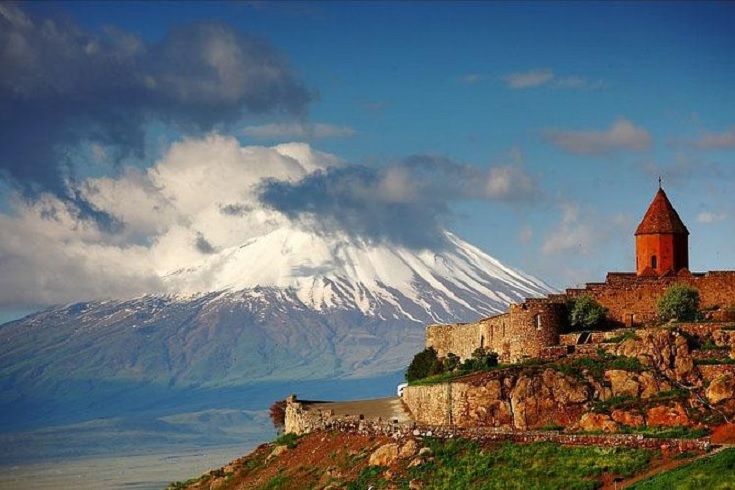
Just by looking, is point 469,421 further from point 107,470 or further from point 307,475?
point 107,470

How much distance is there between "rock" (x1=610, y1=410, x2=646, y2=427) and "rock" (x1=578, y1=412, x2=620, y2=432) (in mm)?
202

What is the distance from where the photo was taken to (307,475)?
54.2 metres

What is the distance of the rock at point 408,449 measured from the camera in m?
51.1

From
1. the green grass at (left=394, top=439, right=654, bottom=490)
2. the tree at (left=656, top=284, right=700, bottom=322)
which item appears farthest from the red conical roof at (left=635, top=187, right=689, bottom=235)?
the green grass at (left=394, top=439, right=654, bottom=490)

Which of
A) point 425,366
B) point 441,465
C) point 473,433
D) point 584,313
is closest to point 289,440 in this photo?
point 425,366

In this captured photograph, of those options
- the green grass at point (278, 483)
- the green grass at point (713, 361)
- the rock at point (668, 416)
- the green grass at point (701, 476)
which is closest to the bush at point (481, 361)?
the green grass at point (278, 483)

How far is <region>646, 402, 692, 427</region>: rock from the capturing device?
50.1m

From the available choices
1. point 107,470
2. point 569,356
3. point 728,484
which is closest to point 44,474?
point 107,470

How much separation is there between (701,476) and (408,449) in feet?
36.1

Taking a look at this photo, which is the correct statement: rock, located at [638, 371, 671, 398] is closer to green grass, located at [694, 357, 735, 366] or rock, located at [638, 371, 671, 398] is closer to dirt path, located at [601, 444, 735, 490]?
green grass, located at [694, 357, 735, 366]

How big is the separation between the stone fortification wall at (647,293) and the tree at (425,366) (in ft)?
20.2

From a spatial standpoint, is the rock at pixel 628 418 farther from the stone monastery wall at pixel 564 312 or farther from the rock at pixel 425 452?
the stone monastery wall at pixel 564 312

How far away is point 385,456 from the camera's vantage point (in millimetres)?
51594

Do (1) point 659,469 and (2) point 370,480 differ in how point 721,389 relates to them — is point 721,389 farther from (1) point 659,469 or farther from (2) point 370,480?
(2) point 370,480
